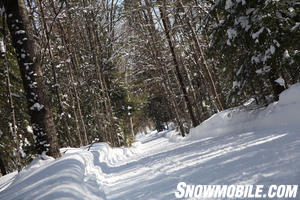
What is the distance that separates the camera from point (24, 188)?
3373 mm

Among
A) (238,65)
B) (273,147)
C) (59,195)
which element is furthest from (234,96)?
(59,195)

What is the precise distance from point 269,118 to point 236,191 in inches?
158

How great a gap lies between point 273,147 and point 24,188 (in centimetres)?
405

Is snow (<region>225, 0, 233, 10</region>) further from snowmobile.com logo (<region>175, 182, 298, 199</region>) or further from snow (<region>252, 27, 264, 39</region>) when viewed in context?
snowmobile.com logo (<region>175, 182, 298, 199</region>)

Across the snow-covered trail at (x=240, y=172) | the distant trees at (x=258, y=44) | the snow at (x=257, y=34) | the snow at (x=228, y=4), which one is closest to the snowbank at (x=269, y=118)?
the distant trees at (x=258, y=44)

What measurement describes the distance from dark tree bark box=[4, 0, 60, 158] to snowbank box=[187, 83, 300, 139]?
5230 millimetres

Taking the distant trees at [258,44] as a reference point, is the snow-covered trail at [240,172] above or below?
below

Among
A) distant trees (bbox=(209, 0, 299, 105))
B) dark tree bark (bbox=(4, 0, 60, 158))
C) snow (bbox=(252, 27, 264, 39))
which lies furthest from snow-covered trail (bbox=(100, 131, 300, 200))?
snow (bbox=(252, 27, 264, 39))

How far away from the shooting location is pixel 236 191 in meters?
2.76

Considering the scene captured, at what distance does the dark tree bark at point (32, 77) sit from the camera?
191 inches

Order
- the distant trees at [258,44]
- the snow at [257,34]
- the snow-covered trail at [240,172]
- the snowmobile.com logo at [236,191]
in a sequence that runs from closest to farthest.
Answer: the snowmobile.com logo at [236,191] < the snow-covered trail at [240,172] < the distant trees at [258,44] < the snow at [257,34]

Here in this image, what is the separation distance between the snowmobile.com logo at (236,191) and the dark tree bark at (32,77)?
119 inches

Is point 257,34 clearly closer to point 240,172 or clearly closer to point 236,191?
point 240,172

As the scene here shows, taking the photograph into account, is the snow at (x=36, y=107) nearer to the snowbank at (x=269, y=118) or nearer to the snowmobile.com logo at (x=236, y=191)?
the snowmobile.com logo at (x=236, y=191)
